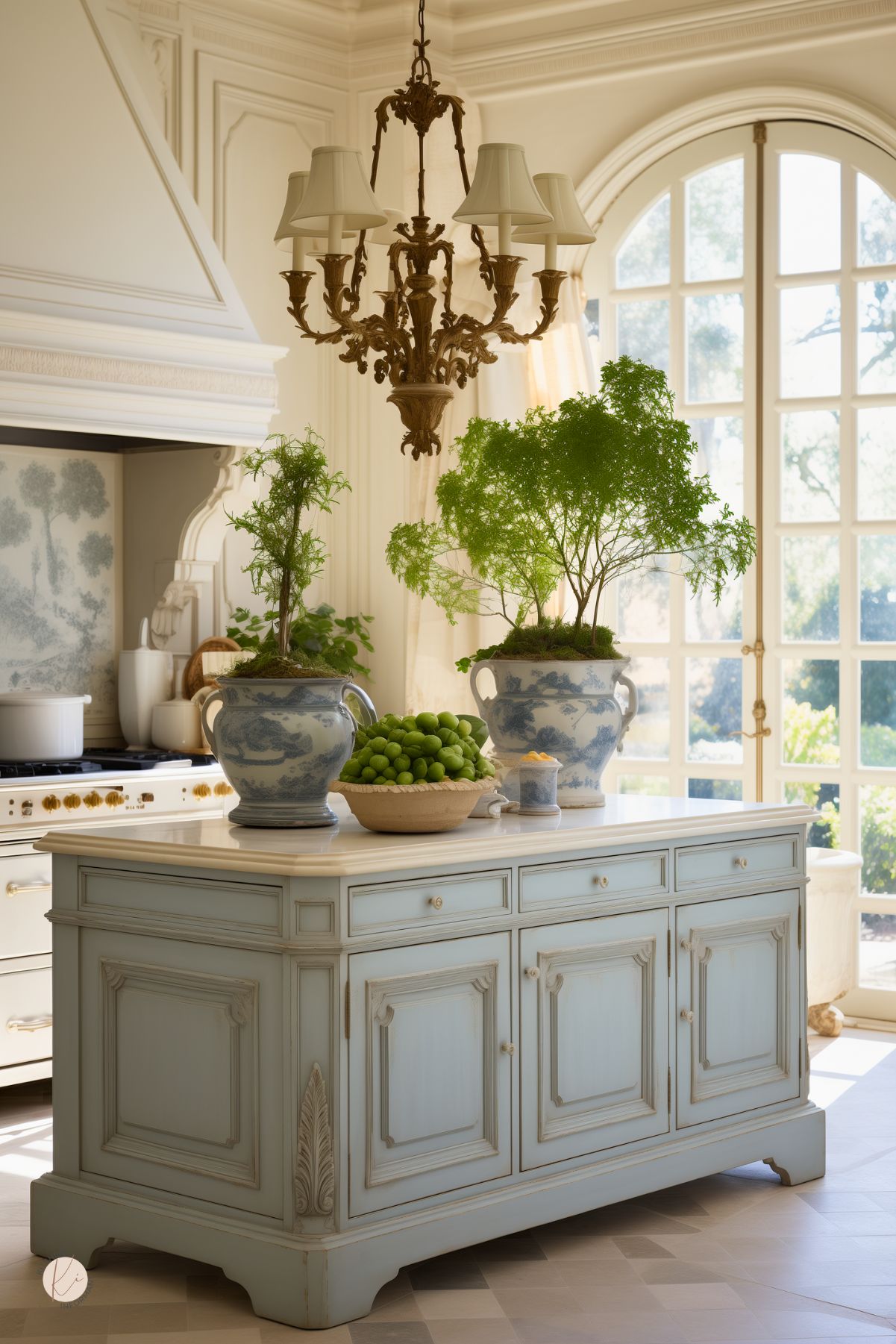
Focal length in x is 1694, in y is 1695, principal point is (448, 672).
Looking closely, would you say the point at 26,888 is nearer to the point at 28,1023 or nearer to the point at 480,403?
the point at 28,1023

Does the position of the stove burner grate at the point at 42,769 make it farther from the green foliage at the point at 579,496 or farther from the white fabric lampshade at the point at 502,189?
the white fabric lampshade at the point at 502,189

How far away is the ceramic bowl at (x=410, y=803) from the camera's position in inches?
127

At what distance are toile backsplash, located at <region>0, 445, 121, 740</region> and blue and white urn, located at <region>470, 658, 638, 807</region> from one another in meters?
2.01

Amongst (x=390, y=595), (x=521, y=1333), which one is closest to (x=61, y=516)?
(x=390, y=595)

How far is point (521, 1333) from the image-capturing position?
2973mm

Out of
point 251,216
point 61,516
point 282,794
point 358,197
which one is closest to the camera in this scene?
point 282,794

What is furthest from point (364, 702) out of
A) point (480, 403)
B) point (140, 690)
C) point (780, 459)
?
point (480, 403)

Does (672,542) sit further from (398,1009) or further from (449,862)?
(398,1009)

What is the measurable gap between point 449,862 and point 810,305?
3.30 m

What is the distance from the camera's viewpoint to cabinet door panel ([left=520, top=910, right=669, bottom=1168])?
131 inches

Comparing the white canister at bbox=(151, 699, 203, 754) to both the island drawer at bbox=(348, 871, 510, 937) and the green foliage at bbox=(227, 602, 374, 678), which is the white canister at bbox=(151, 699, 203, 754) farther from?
the island drawer at bbox=(348, 871, 510, 937)

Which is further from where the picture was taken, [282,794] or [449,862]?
[282,794]

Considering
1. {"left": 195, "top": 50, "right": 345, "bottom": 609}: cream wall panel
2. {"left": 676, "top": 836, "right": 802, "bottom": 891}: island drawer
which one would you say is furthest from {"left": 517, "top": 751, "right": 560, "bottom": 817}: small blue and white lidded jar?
{"left": 195, "top": 50, "right": 345, "bottom": 609}: cream wall panel

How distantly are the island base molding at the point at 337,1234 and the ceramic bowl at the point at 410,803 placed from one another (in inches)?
28.0
